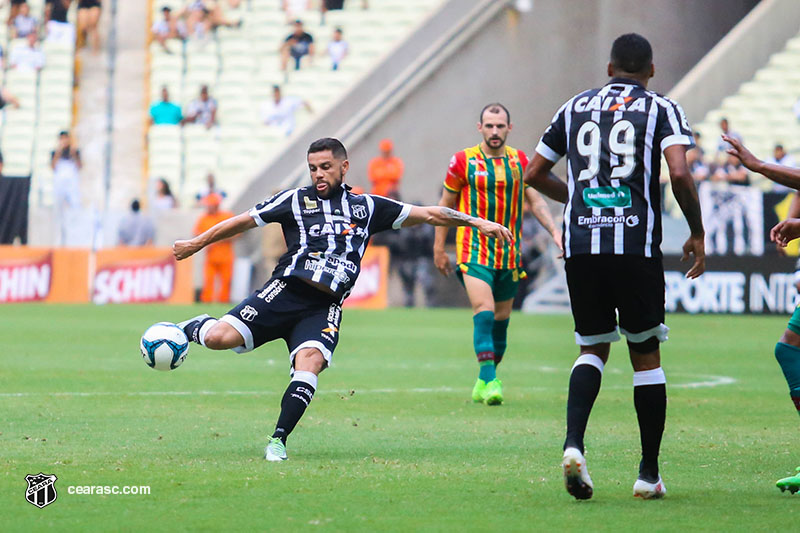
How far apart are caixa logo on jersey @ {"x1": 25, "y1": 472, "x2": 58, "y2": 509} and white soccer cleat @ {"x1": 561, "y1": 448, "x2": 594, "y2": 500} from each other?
225cm

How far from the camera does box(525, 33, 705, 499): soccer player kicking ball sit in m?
6.18

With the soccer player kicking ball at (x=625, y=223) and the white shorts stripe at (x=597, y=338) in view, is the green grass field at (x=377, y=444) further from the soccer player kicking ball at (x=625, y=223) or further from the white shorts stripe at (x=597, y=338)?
the white shorts stripe at (x=597, y=338)

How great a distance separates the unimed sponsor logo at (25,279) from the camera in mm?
25172

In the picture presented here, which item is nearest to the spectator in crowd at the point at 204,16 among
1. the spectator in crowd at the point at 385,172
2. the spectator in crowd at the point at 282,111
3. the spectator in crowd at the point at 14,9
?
the spectator in crowd at the point at 282,111

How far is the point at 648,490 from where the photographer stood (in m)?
6.11

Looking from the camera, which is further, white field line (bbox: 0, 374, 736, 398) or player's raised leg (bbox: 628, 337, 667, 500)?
white field line (bbox: 0, 374, 736, 398)

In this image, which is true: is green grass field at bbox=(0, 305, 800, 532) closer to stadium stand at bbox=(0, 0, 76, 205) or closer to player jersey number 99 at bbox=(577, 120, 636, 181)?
player jersey number 99 at bbox=(577, 120, 636, 181)

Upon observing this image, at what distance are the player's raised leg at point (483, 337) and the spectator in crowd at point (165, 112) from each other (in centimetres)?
2123

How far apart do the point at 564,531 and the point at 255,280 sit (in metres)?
21.2

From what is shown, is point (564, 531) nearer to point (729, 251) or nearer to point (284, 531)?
point (284, 531)

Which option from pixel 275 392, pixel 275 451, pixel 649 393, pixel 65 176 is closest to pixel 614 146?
pixel 649 393

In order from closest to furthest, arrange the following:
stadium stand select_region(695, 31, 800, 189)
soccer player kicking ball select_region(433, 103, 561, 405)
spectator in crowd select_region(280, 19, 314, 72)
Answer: soccer player kicking ball select_region(433, 103, 561, 405) < stadium stand select_region(695, 31, 800, 189) < spectator in crowd select_region(280, 19, 314, 72)

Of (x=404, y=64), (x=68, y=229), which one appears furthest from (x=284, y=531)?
(x=404, y=64)

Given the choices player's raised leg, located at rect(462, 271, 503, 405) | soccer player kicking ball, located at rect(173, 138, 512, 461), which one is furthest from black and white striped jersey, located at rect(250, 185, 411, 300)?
player's raised leg, located at rect(462, 271, 503, 405)
